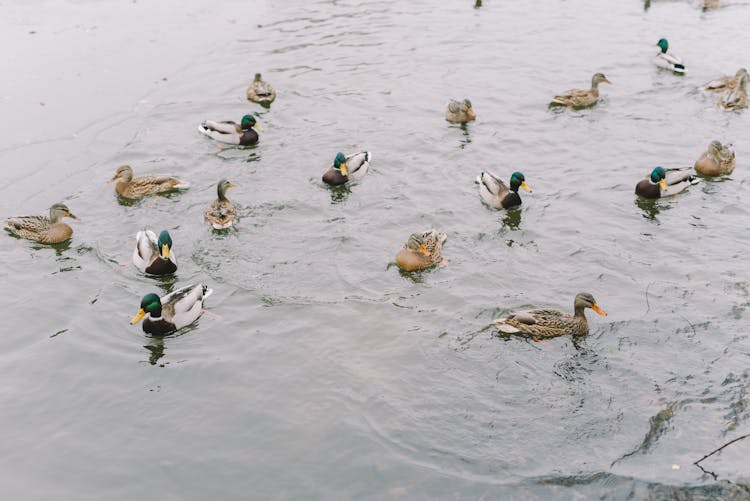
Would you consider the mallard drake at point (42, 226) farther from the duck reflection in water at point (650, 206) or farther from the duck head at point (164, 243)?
the duck reflection in water at point (650, 206)

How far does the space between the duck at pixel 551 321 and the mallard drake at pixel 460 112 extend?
24.5 feet

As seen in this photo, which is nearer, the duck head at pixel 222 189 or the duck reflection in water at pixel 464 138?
the duck head at pixel 222 189

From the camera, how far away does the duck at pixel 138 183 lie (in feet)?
44.4

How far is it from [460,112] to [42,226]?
913cm

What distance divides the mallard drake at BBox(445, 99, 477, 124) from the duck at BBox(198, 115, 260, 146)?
4.48m

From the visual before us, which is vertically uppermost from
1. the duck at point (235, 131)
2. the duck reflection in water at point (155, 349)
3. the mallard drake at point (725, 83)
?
the mallard drake at point (725, 83)

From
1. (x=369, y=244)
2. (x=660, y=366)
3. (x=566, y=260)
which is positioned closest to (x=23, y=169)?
(x=369, y=244)

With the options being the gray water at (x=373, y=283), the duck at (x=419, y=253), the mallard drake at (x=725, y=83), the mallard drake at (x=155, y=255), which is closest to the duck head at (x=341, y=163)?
the gray water at (x=373, y=283)

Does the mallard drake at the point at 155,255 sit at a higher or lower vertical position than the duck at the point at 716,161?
lower

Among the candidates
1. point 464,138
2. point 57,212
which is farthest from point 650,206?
point 57,212

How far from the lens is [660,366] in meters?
9.14

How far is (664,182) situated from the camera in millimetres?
13312

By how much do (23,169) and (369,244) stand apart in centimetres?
756

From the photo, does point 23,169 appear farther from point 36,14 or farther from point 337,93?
point 36,14
